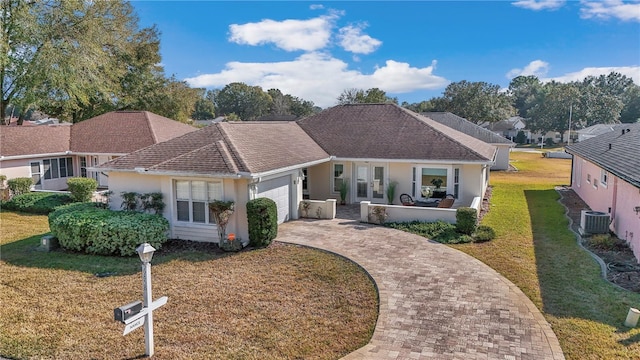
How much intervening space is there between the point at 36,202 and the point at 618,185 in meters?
24.8

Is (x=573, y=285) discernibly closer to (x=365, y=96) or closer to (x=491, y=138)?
(x=491, y=138)

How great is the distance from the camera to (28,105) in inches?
1247

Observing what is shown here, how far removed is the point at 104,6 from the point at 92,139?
40.0ft

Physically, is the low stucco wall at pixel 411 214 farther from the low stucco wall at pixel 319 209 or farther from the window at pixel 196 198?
the window at pixel 196 198

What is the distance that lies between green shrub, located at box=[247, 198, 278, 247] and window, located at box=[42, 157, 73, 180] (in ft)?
62.8

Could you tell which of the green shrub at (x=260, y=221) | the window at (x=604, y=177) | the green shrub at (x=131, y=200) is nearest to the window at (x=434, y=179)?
the window at (x=604, y=177)

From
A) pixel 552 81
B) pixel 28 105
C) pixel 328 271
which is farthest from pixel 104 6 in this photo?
pixel 552 81

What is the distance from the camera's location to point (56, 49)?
95.5ft

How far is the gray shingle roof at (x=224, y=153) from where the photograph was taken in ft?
45.1

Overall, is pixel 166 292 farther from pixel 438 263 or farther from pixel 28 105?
pixel 28 105

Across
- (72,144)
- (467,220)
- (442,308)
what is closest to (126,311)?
(442,308)

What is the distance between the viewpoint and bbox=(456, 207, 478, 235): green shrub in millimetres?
14258

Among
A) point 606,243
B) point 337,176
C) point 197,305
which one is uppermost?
point 337,176

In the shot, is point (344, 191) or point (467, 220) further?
point (344, 191)
